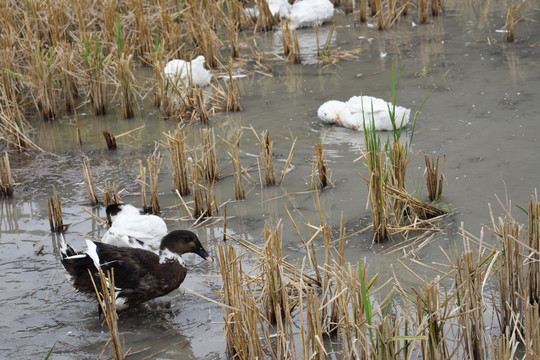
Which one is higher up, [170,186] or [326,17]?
[326,17]

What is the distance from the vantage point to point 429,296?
318 centimetres

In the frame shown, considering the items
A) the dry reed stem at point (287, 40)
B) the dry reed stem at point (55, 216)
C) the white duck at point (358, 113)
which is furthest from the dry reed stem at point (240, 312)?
the dry reed stem at point (287, 40)

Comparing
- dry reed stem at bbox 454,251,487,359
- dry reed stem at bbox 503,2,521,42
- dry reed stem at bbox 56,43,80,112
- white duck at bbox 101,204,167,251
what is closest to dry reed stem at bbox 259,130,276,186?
white duck at bbox 101,204,167,251

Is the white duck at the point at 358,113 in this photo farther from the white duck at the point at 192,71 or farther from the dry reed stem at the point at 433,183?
the white duck at the point at 192,71

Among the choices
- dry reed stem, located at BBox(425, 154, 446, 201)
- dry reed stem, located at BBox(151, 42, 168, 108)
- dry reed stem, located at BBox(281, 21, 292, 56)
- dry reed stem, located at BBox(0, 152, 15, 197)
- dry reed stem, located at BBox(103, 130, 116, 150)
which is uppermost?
Answer: dry reed stem, located at BBox(281, 21, 292, 56)

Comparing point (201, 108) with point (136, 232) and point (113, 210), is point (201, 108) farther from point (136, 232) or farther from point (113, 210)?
point (136, 232)

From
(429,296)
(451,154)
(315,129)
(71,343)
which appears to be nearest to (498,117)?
(451,154)

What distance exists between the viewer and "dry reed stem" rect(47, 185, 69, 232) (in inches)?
217

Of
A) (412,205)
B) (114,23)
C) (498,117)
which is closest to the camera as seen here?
(412,205)

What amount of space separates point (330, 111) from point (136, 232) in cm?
279

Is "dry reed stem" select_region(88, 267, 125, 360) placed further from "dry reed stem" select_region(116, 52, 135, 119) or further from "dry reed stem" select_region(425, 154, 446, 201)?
"dry reed stem" select_region(116, 52, 135, 119)

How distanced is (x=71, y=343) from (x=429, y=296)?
2.13m

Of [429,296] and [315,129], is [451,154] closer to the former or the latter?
[315,129]

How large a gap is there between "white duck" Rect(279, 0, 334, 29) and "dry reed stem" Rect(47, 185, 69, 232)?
604 cm
